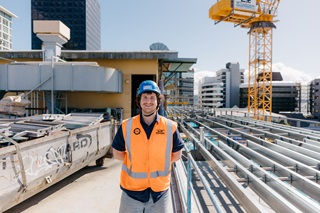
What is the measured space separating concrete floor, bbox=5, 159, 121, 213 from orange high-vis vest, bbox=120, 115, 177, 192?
2.86m

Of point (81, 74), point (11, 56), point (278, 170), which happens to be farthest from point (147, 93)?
point (11, 56)

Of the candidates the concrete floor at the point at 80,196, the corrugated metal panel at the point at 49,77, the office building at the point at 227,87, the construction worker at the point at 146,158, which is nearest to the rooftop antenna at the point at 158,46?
the corrugated metal panel at the point at 49,77

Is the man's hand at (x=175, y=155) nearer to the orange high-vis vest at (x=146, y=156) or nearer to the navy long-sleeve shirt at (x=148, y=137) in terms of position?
the navy long-sleeve shirt at (x=148, y=137)

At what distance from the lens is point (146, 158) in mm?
2807

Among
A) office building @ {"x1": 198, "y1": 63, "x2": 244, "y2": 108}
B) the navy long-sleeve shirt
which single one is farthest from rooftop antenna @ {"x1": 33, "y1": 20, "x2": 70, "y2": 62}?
office building @ {"x1": 198, "y1": 63, "x2": 244, "y2": 108}

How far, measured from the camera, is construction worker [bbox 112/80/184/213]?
2803 millimetres

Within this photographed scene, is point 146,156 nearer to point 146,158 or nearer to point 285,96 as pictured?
point 146,158

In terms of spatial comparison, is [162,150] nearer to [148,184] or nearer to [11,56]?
[148,184]

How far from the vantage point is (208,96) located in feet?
389

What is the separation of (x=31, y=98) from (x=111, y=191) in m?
9.75

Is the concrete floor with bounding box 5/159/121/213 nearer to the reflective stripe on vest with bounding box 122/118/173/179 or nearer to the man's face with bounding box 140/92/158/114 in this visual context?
the reflective stripe on vest with bounding box 122/118/173/179

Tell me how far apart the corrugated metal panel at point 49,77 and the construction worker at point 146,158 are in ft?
35.1

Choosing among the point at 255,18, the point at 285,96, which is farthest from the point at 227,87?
the point at 255,18

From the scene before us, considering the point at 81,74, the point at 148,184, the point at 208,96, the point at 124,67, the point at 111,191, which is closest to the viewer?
the point at 148,184
